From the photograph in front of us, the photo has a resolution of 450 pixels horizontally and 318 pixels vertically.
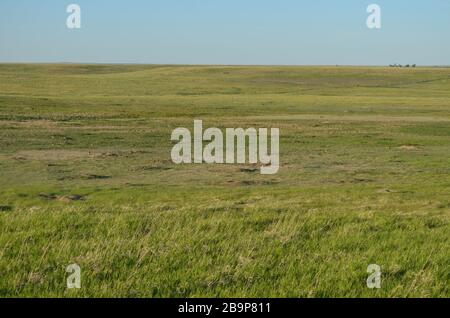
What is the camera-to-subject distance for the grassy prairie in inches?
290

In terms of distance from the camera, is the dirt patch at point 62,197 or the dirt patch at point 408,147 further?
the dirt patch at point 408,147

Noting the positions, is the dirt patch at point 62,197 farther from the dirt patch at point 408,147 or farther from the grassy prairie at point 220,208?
the dirt patch at point 408,147

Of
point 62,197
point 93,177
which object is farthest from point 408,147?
point 62,197

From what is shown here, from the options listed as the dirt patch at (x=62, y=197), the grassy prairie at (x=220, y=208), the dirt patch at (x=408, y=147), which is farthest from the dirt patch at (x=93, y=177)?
the dirt patch at (x=408, y=147)

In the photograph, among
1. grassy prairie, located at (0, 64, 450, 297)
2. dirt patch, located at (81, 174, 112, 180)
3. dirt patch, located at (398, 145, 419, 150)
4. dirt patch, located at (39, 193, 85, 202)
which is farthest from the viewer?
dirt patch, located at (398, 145, 419, 150)

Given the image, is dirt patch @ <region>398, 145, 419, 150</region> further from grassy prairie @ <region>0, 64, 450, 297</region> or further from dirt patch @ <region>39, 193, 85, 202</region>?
dirt patch @ <region>39, 193, 85, 202</region>

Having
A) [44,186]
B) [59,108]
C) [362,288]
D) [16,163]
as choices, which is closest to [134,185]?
[44,186]

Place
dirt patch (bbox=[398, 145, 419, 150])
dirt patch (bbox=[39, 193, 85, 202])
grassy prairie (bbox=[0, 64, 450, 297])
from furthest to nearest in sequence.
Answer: dirt patch (bbox=[398, 145, 419, 150]) → dirt patch (bbox=[39, 193, 85, 202]) → grassy prairie (bbox=[0, 64, 450, 297])

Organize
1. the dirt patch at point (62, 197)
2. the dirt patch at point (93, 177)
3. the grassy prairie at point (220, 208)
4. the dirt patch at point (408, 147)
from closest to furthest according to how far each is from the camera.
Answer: the grassy prairie at point (220, 208) < the dirt patch at point (62, 197) < the dirt patch at point (93, 177) < the dirt patch at point (408, 147)

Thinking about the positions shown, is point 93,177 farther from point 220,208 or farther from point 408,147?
point 408,147

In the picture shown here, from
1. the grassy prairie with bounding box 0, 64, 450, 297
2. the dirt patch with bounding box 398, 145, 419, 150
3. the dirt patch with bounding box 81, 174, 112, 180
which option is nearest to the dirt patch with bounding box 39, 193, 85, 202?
the grassy prairie with bounding box 0, 64, 450, 297

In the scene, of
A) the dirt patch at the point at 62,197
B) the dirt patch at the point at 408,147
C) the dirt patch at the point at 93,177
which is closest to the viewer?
the dirt patch at the point at 62,197

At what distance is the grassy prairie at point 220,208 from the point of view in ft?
24.2

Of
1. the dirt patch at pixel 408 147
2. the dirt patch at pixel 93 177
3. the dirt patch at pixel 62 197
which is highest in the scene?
the dirt patch at pixel 62 197
